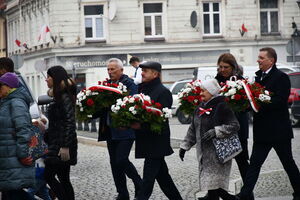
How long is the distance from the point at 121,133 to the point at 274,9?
1568 inches

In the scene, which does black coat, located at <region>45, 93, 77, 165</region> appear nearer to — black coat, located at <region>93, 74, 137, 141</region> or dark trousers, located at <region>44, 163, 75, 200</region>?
dark trousers, located at <region>44, 163, 75, 200</region>

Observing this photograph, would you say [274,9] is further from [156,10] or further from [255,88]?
[255,88]

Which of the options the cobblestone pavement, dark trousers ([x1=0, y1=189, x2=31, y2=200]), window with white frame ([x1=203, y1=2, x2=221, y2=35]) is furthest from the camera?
window with white frame ([x1=203, y1=2, x2=221, y2=35])

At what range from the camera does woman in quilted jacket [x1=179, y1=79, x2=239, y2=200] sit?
947cm

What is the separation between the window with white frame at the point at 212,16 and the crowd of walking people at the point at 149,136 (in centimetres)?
3870

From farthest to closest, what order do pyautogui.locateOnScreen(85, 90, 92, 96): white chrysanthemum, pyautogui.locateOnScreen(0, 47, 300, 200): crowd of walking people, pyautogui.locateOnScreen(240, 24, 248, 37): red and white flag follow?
pyautogui.locateOnScreen(240, 24, 248, 37): red and white flag → pyautogui.locateOnScreen(85, 90, 92, 96): white chrysanthemum → pyautogui.locateOnScreen(0, 47, 300, 200): crowd of walking people

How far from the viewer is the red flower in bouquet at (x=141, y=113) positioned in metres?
9.78

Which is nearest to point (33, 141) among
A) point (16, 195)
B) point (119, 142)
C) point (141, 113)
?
point (16, 195)

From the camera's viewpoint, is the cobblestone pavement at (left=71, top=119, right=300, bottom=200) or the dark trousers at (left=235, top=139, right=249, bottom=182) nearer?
the dark trousers at (left=235, top=139, right=249, bottom=182)

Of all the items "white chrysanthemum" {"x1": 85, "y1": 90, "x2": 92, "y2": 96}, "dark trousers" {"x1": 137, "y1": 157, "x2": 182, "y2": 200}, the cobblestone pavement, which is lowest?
the cobblestone pavement

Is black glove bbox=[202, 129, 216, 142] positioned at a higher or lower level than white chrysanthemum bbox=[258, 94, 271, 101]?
lower

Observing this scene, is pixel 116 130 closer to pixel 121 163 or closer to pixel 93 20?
pixel 121 163

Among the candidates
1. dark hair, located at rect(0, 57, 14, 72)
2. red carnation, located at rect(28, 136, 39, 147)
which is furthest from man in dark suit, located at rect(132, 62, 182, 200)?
dark hair, located at rect(0, 57, 14, 72)

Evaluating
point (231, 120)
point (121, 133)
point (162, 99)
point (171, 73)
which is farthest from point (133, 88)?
point (171, 73)
